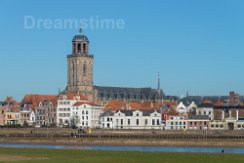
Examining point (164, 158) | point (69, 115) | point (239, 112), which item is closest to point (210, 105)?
point (239, 112)

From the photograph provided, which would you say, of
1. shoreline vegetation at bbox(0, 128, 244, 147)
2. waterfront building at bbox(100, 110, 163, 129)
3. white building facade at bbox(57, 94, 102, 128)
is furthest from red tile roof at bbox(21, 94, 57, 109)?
shoreline vegetation at bbox(0, 128, 244, 147)

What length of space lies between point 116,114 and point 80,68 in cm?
2988

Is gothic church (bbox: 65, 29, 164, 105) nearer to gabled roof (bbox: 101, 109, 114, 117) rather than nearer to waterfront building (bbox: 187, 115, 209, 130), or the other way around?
gabled roof (bbox: 101, 109, 114, 117)

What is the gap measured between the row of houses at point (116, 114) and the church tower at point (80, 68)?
7.55 meters

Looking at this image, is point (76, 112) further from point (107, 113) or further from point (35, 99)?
point (35, 99)

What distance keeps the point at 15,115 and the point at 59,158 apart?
120 meters

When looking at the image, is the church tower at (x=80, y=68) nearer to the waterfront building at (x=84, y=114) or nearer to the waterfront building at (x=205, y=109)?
the waterfront building at (x=84, y=114)

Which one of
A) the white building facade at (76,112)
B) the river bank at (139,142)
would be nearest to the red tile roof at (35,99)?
the white building facade at (76,112)

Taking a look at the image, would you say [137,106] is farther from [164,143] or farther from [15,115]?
[164,143]

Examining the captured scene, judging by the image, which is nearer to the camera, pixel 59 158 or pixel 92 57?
pixel 59 158

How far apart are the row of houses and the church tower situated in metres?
7.55

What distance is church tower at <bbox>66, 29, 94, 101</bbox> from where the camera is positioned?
19338 centimetres

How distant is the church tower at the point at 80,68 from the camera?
193375 mm

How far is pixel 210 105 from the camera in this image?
188 meters
